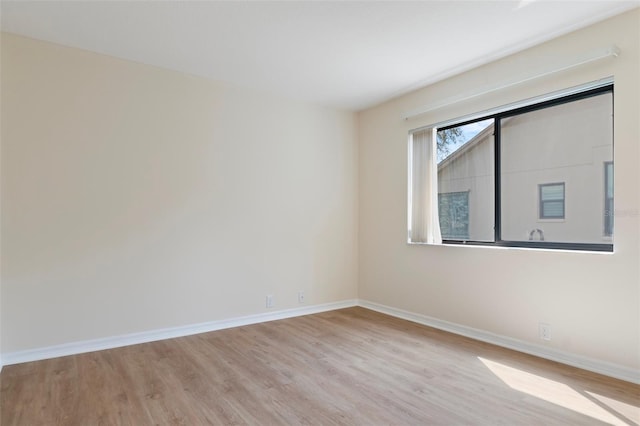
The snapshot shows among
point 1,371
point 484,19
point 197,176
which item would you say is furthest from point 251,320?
point 484,19

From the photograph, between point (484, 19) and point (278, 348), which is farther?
point (278, 348)

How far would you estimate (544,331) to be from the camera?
306 centimetres

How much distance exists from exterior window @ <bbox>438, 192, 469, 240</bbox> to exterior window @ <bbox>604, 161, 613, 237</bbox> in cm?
122

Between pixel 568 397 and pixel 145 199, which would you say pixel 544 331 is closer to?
pixel 568 397

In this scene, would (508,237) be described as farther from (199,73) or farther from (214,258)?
(199,73)

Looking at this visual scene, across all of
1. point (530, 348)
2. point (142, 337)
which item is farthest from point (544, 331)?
point (142, 337)

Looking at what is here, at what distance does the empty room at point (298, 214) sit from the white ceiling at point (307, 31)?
1.0 inches

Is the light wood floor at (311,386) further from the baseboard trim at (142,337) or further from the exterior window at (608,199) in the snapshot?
the exterior window at (608,199)

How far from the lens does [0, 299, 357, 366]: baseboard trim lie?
3013mm

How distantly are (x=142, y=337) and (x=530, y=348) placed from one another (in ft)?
11.7

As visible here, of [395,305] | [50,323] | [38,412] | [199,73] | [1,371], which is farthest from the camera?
[395,305]

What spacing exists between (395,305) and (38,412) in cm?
352

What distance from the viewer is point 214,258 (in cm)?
397

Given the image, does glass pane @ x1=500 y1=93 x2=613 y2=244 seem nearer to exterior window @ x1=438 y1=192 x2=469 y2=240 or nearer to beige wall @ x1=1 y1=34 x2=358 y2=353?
exterior window @ x1=438 y1=192 x2=469 y2=240
